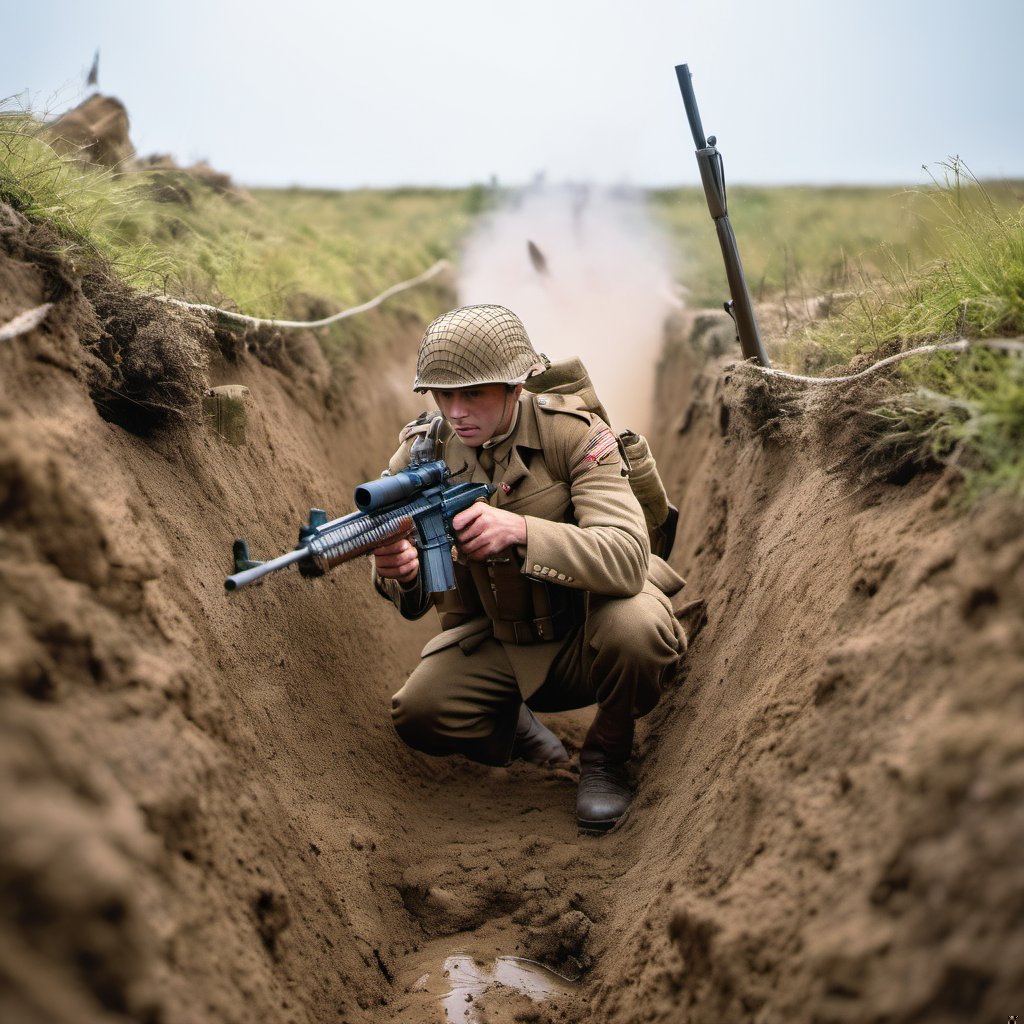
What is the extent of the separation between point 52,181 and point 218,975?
312 centimetres

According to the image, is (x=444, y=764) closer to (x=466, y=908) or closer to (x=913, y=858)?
(x=466, y=908)

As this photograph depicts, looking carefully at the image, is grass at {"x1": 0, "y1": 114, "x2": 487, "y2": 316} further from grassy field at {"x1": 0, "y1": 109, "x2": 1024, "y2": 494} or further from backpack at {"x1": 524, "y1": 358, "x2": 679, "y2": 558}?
backpack at {"x1": 524, "y1": 358, "x2": 679, "y2": 558}

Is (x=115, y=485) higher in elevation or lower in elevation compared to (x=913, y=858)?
higher

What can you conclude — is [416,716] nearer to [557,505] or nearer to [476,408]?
[557,505]

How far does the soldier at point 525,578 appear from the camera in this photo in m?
3.89

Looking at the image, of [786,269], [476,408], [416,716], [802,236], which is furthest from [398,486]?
[802,236]

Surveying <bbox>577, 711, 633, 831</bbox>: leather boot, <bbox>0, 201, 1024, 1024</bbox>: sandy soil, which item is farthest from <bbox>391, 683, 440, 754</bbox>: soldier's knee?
<bbox>577, 711, 633, 831</bbox>: leather boot

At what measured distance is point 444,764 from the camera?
189 inches

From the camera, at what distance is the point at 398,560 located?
12.3ft

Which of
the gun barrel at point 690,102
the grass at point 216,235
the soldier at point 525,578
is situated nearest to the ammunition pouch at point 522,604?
the soldier at point 525,578

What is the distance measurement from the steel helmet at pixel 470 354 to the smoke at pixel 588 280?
5.93 m

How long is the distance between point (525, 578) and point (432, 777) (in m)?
1.19

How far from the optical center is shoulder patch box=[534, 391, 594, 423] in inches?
165

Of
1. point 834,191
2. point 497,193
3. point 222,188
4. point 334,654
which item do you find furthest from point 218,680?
point 834,191
